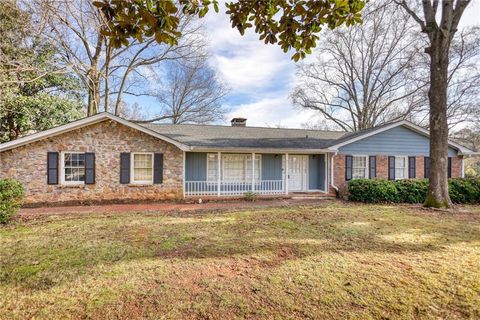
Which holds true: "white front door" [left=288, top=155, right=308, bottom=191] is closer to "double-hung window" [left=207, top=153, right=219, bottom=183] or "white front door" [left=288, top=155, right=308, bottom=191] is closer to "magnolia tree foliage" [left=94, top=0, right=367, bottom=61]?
"double-hung window" [left=207, top=153, right=219, bottom=183]

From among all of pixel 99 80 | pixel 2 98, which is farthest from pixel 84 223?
pixel 99 80

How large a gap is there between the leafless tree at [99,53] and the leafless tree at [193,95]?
3902 millimetres

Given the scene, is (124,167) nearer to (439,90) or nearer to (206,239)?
(206,239)

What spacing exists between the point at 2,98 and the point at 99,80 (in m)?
6.49

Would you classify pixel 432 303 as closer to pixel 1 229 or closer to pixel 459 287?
pixel 459 287

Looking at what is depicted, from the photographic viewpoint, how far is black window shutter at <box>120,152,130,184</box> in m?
10.3

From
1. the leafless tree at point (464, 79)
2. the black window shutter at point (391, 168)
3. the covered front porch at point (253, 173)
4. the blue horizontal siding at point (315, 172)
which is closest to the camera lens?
the covered front porch at point (253, 173)

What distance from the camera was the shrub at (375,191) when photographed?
1052cm

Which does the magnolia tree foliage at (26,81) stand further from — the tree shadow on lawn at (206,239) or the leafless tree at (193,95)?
the tree shadow on lawn at (206,239)

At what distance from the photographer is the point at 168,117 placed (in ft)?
73.5

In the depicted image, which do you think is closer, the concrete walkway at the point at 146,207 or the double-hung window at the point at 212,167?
the concrete walkway at the point at 146,207

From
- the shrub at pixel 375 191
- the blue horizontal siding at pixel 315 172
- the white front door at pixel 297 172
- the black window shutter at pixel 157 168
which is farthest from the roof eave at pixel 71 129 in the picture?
the shrub at pixel 375 191

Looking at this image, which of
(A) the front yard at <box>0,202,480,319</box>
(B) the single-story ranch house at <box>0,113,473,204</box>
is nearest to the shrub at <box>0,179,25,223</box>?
(A) the front yard at <box>0,202,480,319</box>

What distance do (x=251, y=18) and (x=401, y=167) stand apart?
13.2 metres
